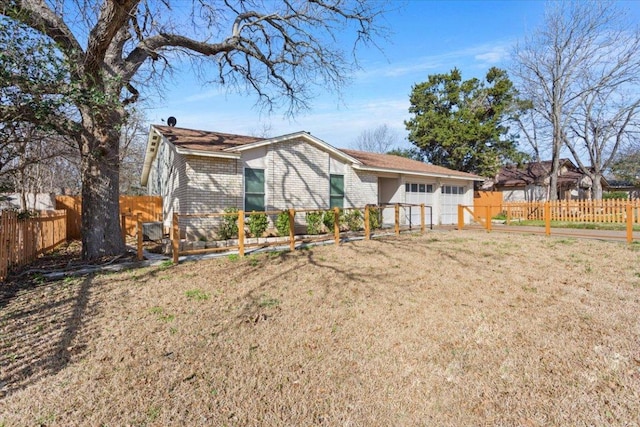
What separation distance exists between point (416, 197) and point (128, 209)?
43.8 feet

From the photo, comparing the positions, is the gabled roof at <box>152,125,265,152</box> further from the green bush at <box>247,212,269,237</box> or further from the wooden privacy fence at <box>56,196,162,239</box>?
the wooden privacy fence at <box>56,196,162,239</box>

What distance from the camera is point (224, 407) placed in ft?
9.32

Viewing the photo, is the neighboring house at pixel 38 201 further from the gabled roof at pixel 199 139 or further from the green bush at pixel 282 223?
the green bush at pixel 282 223

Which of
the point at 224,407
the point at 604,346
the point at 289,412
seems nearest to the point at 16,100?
the point at 224,407

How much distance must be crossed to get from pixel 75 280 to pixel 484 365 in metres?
7.11

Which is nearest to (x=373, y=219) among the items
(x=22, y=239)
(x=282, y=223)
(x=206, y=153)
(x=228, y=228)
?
(x=282, y=223)

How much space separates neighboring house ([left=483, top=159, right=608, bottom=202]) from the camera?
26.5 meters

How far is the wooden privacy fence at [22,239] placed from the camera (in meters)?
6.33

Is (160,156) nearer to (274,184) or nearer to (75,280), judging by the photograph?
(274,184)

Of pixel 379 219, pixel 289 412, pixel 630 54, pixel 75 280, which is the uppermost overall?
pixel 630 54

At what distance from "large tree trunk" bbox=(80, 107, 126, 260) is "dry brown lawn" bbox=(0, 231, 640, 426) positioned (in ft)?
6.55

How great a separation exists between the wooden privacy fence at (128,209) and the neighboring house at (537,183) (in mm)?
24849

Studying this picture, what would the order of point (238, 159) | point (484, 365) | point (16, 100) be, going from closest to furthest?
point (484, 365) → point (16, 100) → point (238, 159)

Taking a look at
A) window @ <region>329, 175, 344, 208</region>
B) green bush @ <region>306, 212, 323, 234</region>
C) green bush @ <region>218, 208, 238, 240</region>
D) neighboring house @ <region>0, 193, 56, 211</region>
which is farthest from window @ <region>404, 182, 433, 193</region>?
neighboring house @ <region>0, 193, 56, 211</region>
